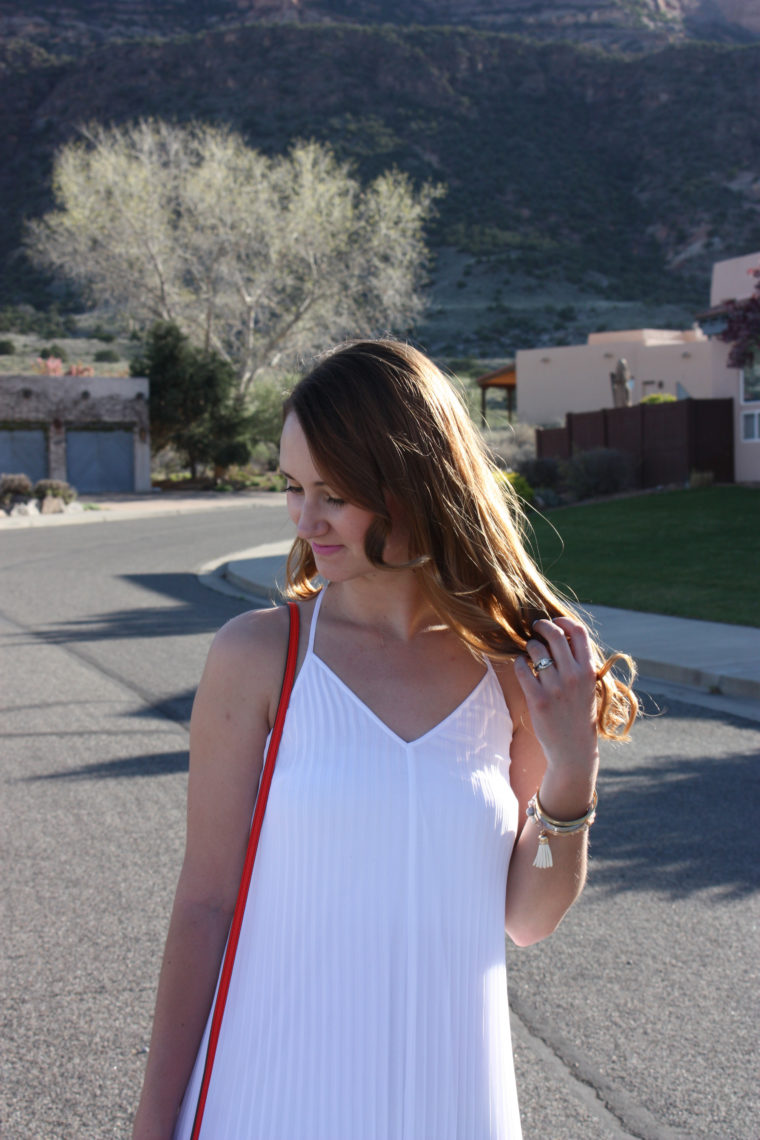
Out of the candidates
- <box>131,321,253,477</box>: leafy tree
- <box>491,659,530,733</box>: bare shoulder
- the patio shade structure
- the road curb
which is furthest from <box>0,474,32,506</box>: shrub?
<box>491,659,530,733</box>: bare shoulder

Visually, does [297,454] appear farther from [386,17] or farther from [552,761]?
[386,17]

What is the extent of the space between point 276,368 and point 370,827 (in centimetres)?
4459

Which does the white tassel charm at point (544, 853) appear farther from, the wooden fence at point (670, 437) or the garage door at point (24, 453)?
the garage door at point (24, 453)

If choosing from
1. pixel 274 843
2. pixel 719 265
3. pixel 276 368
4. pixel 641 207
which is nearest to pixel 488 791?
pixel 274 843

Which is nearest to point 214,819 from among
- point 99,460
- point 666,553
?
point 666,553

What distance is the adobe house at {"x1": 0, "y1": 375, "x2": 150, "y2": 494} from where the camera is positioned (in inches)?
1412

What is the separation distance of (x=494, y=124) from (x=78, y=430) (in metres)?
59.2

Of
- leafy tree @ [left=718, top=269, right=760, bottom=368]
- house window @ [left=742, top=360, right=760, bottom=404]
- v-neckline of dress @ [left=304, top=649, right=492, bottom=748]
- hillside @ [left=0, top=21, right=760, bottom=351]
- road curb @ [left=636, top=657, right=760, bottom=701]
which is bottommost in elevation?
road curb @ [left=636, top=657, right=760, bottom=701]

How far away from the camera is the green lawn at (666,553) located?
40.6ft

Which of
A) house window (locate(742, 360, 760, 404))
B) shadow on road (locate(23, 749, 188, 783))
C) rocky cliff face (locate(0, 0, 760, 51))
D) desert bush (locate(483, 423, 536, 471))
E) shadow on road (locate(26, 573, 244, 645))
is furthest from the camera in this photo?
rocky cliff face (locate(0, 0, 760, 51))

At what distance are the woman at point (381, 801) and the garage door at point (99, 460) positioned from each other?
3705cm

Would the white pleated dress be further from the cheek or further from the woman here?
the cheek

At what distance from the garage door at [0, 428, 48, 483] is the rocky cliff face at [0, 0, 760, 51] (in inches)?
3069

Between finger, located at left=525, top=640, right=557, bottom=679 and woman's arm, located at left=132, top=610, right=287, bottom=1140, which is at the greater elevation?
finger, located at left=525, top=640, right=557, bottom=679
